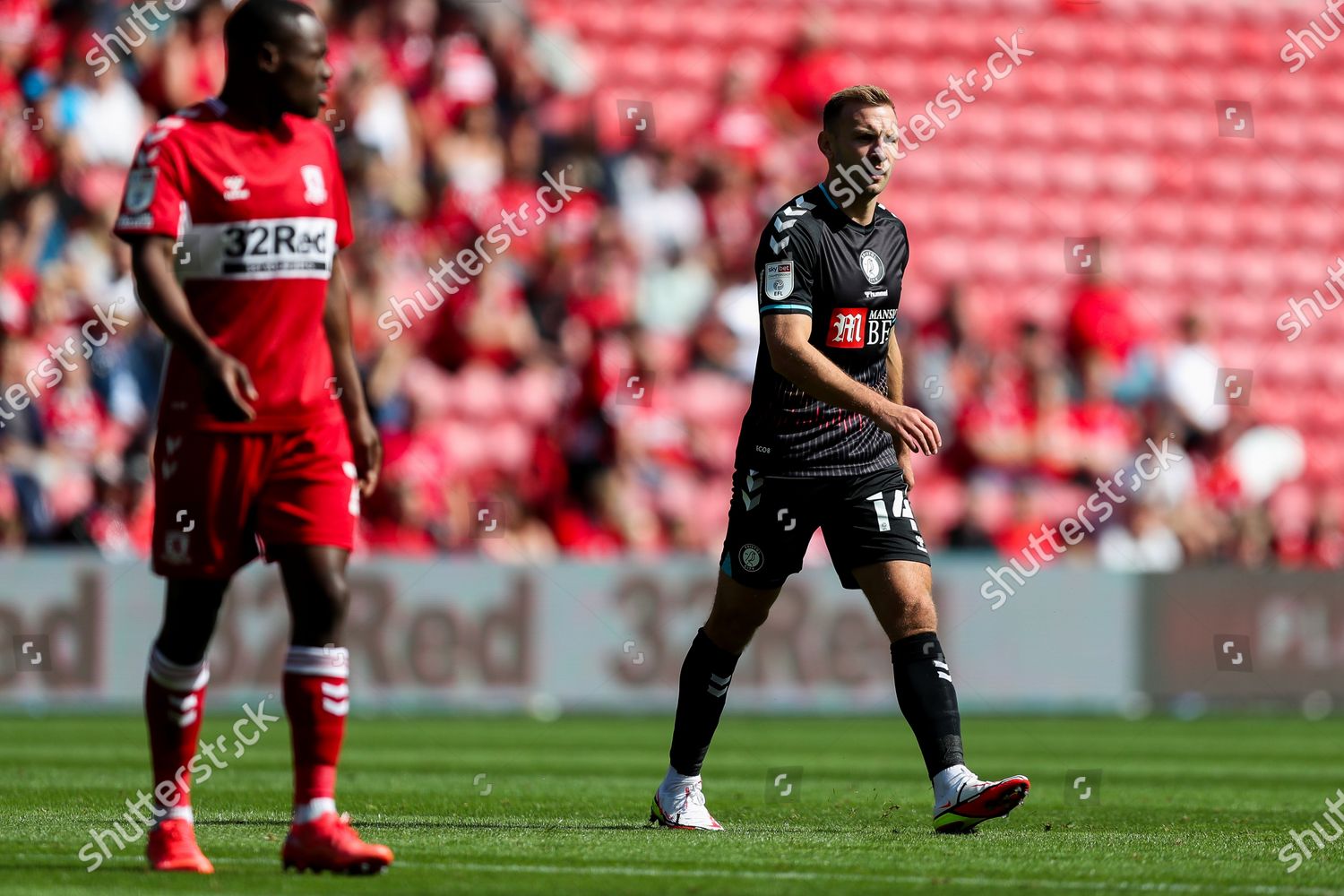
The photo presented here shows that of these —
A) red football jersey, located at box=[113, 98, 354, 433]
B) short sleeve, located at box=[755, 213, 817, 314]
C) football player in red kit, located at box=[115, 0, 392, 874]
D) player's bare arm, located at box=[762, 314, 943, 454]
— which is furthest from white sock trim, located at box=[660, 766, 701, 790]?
red football jersey, located at box=[113, 98, 354, 433]

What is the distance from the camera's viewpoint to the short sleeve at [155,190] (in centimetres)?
545

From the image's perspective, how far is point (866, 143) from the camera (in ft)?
23.5

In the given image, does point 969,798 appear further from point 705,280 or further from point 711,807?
point 705,280

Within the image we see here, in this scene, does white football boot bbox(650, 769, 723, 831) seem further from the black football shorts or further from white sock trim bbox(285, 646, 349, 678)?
white sock trim bbox(285, 646, 349, 678)

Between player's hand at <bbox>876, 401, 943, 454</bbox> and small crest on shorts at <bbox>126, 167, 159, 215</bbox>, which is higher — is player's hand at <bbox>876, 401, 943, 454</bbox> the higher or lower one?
the lower one

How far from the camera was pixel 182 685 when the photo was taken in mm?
5785

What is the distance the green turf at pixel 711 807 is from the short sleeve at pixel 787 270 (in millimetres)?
1745

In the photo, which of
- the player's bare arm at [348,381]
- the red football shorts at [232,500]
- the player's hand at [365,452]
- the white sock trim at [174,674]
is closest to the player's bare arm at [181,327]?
the red football shorts at [232,500]

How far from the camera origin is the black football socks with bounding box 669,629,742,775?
292 inches

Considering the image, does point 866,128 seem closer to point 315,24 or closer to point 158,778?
point 315,24

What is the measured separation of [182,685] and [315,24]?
1797mm

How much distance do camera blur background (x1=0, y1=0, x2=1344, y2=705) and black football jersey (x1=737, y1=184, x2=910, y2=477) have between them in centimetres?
834

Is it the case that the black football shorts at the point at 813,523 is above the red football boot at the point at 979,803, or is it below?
above

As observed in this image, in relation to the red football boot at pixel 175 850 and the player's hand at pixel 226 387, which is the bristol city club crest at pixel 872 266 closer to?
the player's hand at pixel 226 387
